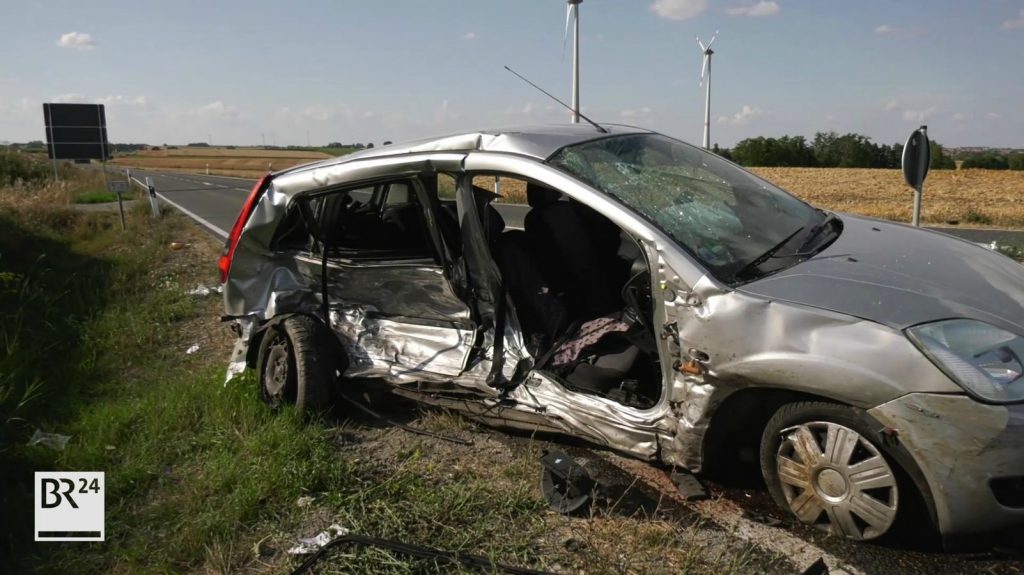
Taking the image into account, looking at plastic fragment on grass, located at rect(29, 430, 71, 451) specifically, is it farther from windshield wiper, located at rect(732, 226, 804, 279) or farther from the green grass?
the green grass

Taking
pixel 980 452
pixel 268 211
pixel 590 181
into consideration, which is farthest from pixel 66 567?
pixel 980 452

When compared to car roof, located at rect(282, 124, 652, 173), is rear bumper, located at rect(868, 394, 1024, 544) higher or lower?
lower

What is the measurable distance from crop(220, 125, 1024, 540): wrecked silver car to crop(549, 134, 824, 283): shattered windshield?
2 centimetres

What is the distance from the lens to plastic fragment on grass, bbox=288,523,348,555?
3.05m

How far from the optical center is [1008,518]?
2451mm

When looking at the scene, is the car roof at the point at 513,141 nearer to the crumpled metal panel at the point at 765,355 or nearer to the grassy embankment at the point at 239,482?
the crumpled metal panel at the point at 765,355

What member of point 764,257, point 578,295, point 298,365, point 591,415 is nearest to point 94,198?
point 298,365

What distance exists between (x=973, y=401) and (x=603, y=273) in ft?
6.84

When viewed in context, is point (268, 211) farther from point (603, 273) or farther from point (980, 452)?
point (980, 452)

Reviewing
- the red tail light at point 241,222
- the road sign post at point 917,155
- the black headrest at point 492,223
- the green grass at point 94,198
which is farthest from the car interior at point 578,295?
the green grass at point 94,198

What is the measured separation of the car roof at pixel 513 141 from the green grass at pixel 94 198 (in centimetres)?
2477

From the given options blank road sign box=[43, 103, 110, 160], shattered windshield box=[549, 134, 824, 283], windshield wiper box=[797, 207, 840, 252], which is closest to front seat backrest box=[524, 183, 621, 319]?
shattered windshield box=[549, 134, 824, 283]

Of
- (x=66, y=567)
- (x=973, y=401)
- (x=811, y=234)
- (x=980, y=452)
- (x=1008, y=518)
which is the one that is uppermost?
(x=811, y=234)

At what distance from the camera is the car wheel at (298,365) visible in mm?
4363
